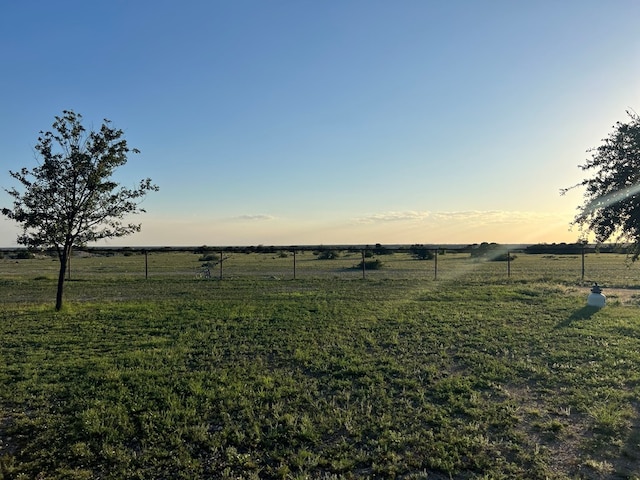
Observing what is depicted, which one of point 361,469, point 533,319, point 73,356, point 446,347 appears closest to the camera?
point 361,469

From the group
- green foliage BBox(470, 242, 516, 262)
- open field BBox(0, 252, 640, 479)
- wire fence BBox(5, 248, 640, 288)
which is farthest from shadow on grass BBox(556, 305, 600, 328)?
green foliage BBox(470, 242, 516, 262)

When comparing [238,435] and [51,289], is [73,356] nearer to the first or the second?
[238,435]

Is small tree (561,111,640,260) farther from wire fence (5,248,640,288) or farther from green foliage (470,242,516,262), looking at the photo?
green foliage (470,242,516,262)

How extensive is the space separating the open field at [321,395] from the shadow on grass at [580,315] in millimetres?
105

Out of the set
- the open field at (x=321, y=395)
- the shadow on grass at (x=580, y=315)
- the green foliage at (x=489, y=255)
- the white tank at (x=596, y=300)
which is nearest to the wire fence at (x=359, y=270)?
the green foliage at (x=489, y=255)

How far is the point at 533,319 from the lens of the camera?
11.1 meters

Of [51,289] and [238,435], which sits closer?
[238,435]

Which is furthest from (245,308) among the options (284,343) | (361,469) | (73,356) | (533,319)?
(361,469)

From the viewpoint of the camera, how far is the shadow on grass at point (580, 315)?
10547 millimetres

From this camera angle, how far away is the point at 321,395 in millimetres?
5773

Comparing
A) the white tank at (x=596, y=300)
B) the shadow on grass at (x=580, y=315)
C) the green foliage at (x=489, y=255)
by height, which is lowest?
the shadow on grass at (x=580, y=315)

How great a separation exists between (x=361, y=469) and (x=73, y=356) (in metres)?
5.79

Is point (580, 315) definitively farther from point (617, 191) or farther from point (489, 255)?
point (489, 255)

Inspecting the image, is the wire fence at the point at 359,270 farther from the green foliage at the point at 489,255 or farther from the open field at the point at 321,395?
the open field at the point at 321,395
